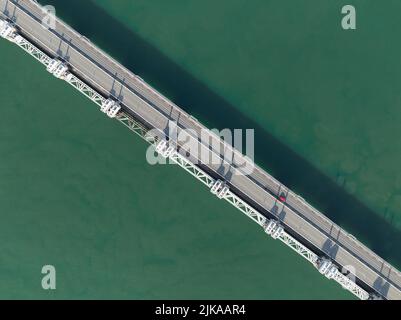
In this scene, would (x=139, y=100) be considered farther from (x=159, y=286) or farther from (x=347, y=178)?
(x=347, y=178)

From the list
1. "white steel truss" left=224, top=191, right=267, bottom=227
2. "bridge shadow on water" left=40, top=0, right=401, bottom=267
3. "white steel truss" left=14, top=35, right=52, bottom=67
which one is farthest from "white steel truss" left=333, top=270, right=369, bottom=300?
"white steel truss" left=14, top=35, right=52, bottom=67

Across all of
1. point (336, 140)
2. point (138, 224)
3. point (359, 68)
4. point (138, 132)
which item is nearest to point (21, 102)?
point (138, 132)

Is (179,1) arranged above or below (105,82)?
above

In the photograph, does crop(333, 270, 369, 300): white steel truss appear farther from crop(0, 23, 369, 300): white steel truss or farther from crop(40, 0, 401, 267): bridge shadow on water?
crop(40, 0, 401, 267): bridge shadow on water

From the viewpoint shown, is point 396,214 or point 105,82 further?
point 396,214

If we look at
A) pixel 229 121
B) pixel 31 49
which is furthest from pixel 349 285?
pixel 31 49

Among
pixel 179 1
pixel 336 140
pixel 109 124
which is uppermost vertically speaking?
pixel 179 1

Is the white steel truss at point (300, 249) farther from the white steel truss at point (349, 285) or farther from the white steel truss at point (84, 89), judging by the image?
the white steel truss at point (84, 89)
